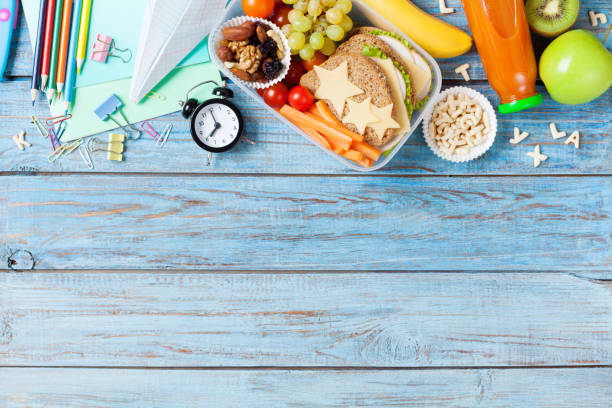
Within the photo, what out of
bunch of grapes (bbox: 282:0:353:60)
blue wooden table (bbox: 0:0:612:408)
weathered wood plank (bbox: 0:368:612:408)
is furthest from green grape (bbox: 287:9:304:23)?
weathered wood plank (bbox: 0:368:612:408)

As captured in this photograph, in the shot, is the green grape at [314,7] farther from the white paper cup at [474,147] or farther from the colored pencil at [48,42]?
the colored pencil at [48,42]

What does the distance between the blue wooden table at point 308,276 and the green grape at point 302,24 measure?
8.7 inches

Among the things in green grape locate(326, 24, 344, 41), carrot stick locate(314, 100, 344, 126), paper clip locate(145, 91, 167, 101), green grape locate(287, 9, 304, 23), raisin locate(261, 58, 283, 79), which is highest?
green grape locate(287, 9, 304, 23)

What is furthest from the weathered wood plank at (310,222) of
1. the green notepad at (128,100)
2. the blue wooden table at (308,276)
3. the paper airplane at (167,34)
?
the paper airplane at (167,34)

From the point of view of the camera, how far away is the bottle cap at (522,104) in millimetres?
856

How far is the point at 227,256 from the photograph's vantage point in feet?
3.11

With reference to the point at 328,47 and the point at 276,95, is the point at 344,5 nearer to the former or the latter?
the point at 328,47

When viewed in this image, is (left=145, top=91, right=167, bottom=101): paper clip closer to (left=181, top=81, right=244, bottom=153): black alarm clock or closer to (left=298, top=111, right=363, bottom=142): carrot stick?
(left=181, top=81, right=244, bottom=153): black alarm clock

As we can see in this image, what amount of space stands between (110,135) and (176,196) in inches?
6.8

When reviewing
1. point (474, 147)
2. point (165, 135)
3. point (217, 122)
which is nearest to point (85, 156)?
point (165, 135)

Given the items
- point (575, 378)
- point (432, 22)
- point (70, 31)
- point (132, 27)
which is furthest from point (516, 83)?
point (70, 31)

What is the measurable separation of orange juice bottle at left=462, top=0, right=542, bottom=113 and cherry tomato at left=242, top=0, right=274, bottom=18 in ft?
1.19

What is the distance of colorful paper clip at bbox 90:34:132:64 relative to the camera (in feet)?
2.96

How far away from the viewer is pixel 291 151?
3.05 feet
